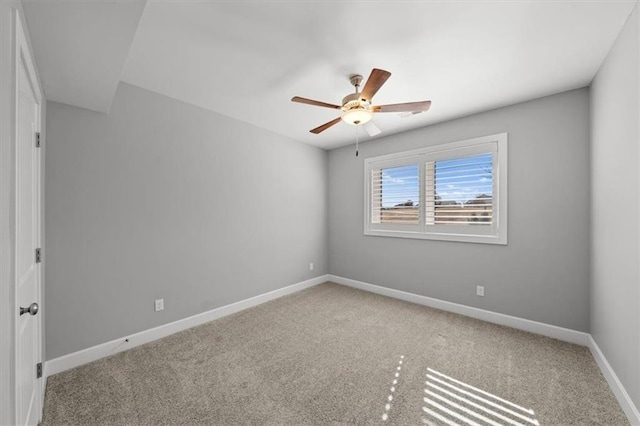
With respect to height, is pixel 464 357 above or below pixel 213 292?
below

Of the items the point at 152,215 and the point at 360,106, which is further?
the point at 152,215

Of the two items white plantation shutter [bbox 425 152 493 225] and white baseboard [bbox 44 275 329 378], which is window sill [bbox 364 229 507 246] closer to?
white plantation shutter [bbox 425 152 493 225]

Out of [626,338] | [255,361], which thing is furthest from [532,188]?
[255,361]

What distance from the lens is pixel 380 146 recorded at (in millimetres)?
4211

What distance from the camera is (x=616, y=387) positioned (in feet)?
6.04

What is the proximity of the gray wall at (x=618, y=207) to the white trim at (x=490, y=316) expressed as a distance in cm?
30

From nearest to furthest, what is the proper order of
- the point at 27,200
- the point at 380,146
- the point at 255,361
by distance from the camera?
the point at 27,200, the point at 255,361, the point at 380,146

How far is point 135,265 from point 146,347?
79 cm

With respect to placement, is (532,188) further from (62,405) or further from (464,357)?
(62,405)

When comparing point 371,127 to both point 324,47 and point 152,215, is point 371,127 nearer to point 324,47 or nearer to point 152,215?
point 324,47

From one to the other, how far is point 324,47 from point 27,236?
7.31ft

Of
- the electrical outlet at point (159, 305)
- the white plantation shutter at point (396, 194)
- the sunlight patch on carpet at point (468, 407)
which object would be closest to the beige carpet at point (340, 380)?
the sunlight patch on carpet at point (468, 407)

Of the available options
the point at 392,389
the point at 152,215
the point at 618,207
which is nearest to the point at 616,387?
the point at 618,207

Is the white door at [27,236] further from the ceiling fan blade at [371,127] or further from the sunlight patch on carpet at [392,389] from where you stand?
the ceiling fan blade at [371,127]
